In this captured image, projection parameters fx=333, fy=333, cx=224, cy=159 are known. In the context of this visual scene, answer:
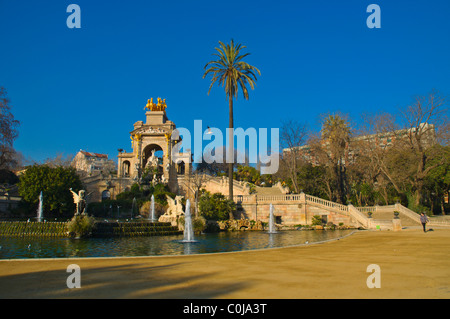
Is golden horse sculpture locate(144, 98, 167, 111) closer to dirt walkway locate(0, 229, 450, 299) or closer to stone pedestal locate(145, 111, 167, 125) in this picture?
stone pedestal locate(145, 111, 167, 125)

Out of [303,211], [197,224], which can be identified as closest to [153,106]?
[303,211]

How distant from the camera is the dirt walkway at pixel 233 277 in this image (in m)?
6.81

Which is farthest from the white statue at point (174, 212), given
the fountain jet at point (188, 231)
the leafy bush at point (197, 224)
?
the fountain jet at point (188, 231)

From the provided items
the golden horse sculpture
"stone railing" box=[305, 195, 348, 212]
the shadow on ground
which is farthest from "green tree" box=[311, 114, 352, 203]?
the shadow on ground

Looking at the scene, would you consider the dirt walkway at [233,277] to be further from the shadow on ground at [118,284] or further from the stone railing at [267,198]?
the stone railing at [267,198]

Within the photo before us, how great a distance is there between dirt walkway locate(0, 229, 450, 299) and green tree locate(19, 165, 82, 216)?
2854cm

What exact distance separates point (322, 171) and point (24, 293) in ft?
143

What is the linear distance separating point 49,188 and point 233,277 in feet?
115

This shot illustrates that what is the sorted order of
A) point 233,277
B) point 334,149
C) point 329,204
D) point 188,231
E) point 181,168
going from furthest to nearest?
point 181,168 < point 334,149 < point 329,204 < point 188,231 < point 233,277

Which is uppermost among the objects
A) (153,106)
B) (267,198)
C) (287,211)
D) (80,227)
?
(153,106)

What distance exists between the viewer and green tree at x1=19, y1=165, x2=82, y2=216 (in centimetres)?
3675

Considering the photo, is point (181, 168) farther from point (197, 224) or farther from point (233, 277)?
point (233, 277)

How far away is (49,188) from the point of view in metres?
37.2
